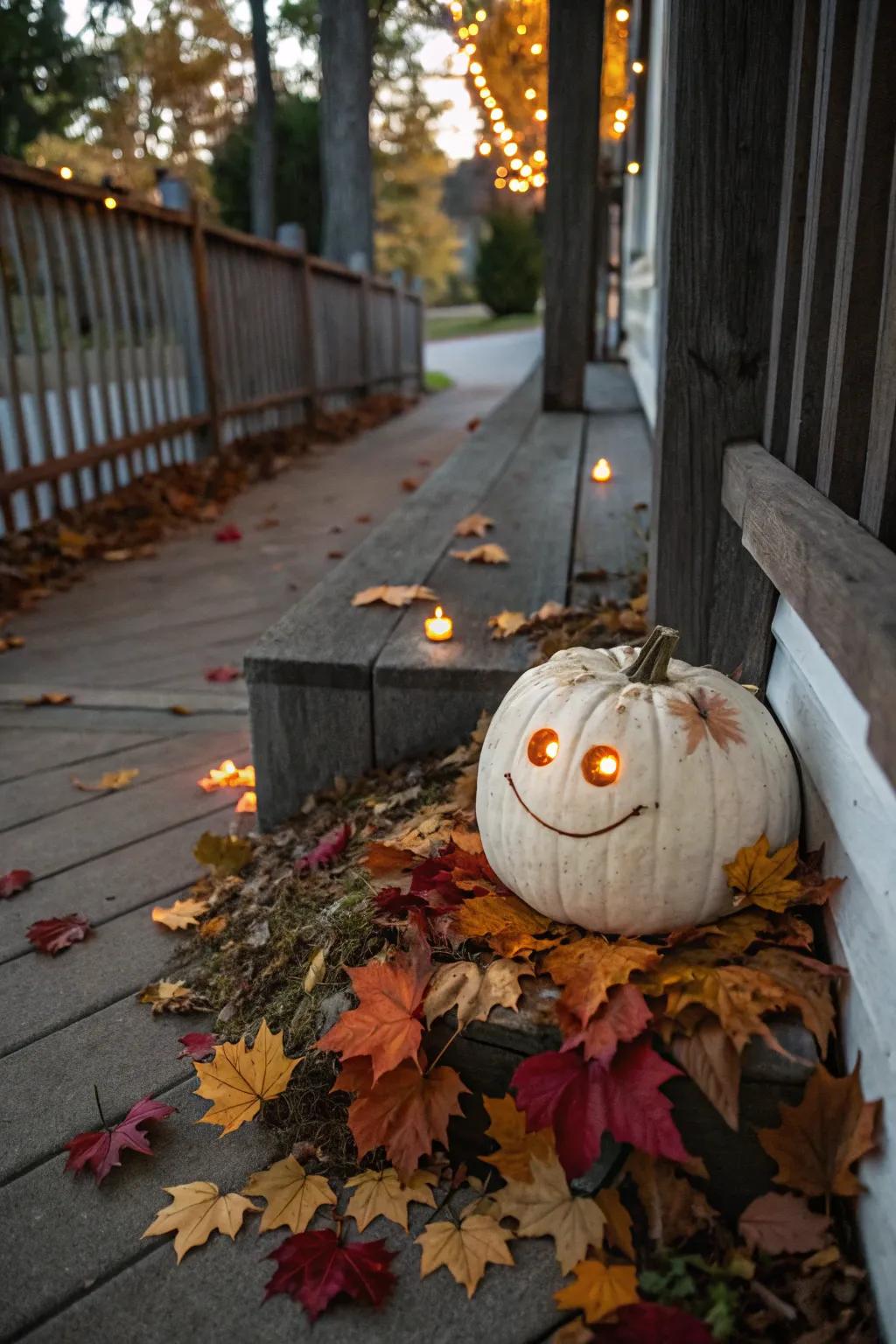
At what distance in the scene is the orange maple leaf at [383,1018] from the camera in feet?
5.09

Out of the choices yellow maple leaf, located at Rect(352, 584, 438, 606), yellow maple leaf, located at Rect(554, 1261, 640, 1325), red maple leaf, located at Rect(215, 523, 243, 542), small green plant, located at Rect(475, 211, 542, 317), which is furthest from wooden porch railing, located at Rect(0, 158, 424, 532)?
small green plant, located at Rect(475, 211, 542, 317)

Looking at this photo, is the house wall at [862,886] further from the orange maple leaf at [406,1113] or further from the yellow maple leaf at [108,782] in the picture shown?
the yellow maple leaf at [108,782]

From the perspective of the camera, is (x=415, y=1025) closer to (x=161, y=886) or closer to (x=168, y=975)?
(x=168, y=975)

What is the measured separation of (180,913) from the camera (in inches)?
94.0

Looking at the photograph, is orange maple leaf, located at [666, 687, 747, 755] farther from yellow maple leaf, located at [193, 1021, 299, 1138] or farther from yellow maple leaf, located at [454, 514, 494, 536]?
yellow maple leaf, located at [454, 514, 494, 536]

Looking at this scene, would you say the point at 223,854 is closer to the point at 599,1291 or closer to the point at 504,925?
the point at 504,925

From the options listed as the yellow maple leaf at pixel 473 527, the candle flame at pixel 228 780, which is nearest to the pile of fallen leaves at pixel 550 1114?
the candle flame at pixel 228 780

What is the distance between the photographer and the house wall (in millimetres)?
1277

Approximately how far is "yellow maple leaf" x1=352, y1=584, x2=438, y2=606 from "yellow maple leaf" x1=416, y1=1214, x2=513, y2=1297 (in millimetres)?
1817

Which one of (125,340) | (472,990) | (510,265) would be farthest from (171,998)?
(510,265)

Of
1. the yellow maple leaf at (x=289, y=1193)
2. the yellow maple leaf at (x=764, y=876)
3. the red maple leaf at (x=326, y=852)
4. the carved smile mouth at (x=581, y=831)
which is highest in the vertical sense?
Answer: the carved smile mouth at (x=581, y=831)

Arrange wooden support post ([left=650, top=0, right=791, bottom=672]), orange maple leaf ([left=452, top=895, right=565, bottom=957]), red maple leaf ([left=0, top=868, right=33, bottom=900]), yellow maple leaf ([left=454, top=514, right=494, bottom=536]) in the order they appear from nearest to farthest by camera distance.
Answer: orange maple leaf ([left=452, top=895, right=565, bottom=957]) < wooden support post ([left=650, top=0, right=791, bottom=672]) < red maple leaf ([left=0, top=868, right=33, bottom=900]) < yellow maple leaf ([left=454, top=514, right=494, bottom=536])

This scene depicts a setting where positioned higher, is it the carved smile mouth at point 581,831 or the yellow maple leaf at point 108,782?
the carved smile mouth at point 581,831

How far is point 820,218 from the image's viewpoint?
1.81 m
